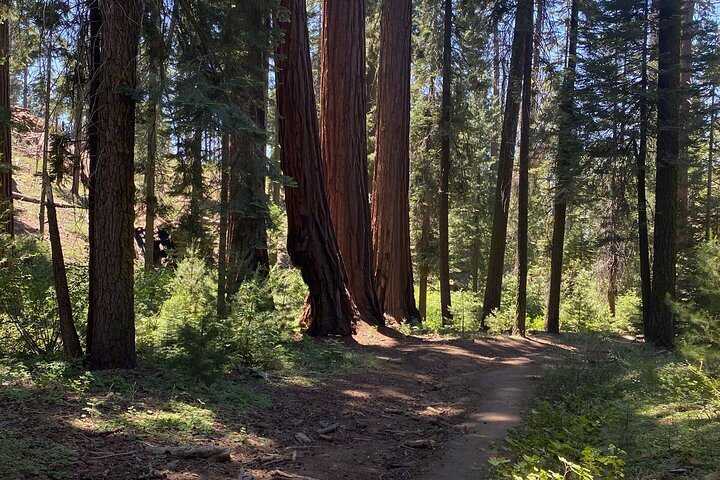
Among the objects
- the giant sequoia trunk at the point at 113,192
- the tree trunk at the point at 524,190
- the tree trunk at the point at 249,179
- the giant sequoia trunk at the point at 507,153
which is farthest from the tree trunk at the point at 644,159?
the giant sequoia trunk at the point at 113,192

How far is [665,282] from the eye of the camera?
1251cm

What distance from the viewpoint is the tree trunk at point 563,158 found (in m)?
15.7

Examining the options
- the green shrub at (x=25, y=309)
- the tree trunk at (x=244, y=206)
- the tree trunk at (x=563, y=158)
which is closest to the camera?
the green shrub at (x=25, y=309)

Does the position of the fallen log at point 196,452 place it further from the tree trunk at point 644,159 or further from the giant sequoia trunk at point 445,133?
the giant sequoia trunk at point 445,133

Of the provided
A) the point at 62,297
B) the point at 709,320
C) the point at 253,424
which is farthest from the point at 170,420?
the point at 709,320

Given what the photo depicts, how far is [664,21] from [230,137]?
10949 mm

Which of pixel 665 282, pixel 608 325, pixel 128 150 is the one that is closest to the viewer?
pixel 128 150

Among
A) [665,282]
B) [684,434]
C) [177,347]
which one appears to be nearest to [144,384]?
[177,347]

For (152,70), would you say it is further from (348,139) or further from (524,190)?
(524,190)

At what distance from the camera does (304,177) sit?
11016 mm

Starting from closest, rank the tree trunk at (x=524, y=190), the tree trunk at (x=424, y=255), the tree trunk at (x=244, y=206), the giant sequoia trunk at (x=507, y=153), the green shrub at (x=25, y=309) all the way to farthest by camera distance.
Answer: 1. the green shrub at (x=25, y=309)
2. the tree trunk at (x=244, y=206)
3. the tree trunk at (x=524, y=190)
4. the giant sequoia trunk at (x=507, y=153)
5. the tree trunk at (x=424, y=255)

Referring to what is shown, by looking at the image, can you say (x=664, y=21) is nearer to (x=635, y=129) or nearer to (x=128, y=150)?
(x=635, y=129)

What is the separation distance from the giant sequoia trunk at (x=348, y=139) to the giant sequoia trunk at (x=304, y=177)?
1.50 m

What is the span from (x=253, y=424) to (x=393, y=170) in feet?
34.3
